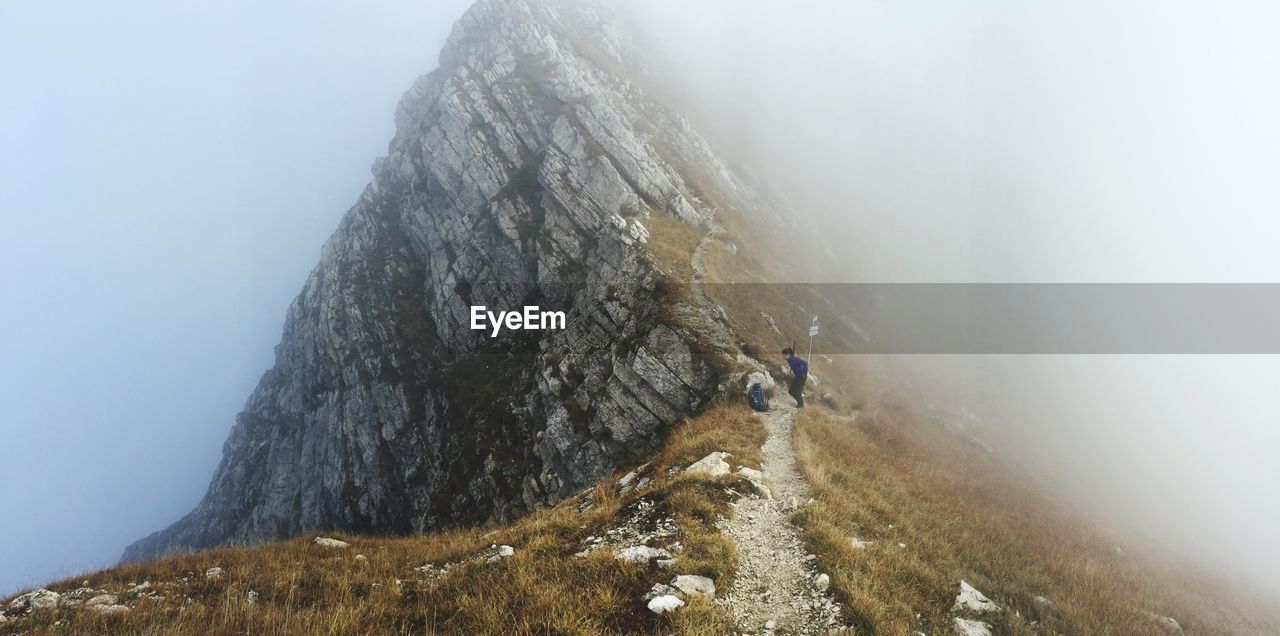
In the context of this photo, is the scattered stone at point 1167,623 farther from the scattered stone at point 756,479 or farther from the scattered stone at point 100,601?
the scattered stone at point 100,601

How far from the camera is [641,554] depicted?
8.14 metres

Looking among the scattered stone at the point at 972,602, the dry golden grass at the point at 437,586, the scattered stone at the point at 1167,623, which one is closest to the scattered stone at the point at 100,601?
the dry golden grass at the point at 437,586

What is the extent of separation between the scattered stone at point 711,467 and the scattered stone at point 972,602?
17.7 feet

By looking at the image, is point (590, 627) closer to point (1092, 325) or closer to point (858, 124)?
point (1092, 325)

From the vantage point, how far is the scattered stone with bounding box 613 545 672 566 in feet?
25.9

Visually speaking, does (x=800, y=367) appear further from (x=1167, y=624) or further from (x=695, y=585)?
(x=695, y=585)

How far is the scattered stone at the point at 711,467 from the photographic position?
40.2ft

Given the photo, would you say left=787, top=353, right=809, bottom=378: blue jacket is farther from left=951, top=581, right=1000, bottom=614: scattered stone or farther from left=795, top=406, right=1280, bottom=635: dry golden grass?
left=951, top=581, right=1000, bottom=614: scattered stone

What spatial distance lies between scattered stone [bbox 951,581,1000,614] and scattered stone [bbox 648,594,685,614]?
16.6 ft

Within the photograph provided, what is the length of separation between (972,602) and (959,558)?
89.3 inches

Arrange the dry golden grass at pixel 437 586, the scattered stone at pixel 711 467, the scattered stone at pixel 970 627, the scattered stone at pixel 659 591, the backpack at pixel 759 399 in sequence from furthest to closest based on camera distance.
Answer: the backpack at pixel 759 399, the scattered stone at pixel 711 467, the scattered stone at pixel 970 627, the scattered stone at pixel 659 591, the dry golden grass at pixel 437 586

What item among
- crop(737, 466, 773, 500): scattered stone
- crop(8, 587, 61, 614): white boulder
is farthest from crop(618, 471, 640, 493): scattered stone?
crop(8, 587, 61, 614): white boulder

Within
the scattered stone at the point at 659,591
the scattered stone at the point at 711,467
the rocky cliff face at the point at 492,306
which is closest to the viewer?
the scattered stone at the point at 659,591

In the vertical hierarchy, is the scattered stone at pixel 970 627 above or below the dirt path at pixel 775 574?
below
